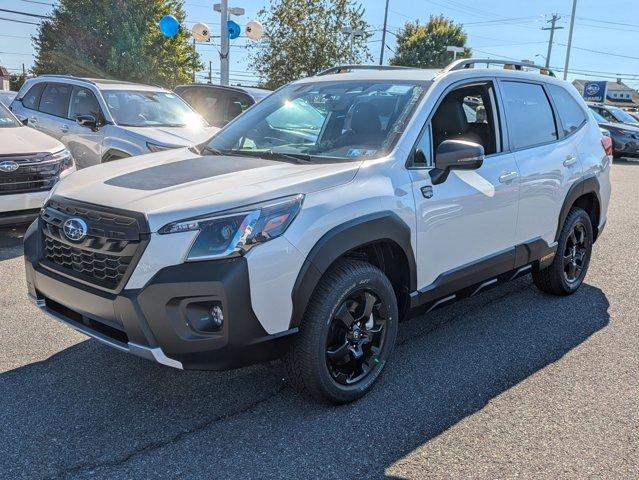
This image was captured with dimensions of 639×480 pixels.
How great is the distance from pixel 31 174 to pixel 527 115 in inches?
190

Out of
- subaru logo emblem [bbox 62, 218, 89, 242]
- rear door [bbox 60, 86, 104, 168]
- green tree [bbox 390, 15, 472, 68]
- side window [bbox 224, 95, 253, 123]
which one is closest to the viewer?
subaru logo emblem [bbox 62, 218, 89, 242]

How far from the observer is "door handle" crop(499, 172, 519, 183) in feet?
13.0

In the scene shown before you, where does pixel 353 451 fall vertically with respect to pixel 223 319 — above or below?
below

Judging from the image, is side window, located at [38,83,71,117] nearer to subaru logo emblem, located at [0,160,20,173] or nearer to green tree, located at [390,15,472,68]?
subaru logo emblem, located at [0,160,20,173]

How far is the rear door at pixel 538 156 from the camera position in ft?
13.9

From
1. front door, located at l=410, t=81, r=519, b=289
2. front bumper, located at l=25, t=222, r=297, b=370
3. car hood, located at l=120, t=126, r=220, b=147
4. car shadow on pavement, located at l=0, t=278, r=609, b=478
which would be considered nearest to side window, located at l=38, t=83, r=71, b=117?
car hood, located at l=120, t=126, r=220, b=147

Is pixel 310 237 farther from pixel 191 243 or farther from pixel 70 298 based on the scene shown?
pixel 70 298

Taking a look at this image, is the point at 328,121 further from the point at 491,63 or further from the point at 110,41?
the point at 110,41

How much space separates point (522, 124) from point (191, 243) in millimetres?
2813

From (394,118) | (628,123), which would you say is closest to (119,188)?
(394,118)

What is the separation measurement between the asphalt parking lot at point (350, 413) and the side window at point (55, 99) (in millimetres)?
5385

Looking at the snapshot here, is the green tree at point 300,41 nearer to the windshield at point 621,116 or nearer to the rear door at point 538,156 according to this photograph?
the windshield at point 621,116

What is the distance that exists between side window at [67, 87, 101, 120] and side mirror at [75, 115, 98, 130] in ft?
1.07

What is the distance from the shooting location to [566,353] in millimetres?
3973
